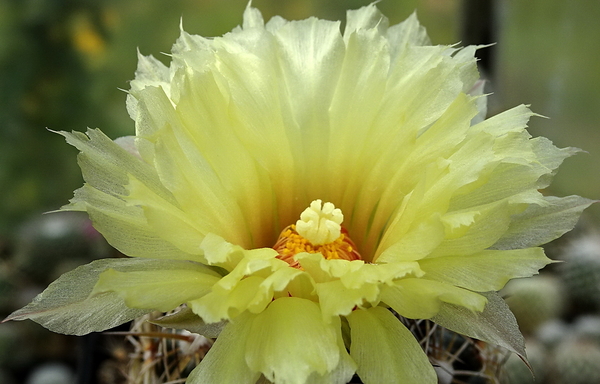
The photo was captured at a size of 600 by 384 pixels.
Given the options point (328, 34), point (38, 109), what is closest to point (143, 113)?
point (328, 34)

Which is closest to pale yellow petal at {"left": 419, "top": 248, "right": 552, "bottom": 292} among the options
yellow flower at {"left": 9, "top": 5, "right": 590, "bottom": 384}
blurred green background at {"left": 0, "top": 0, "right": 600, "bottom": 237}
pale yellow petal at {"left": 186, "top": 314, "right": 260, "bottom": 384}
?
yellow flower at {"left": 9, "top": 5, "right": 590, "bottom": 384}

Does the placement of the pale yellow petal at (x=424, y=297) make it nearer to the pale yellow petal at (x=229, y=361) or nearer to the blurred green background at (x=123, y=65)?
the pale yellow petal at (x=229, y=361)

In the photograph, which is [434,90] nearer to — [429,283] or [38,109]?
[429,283]

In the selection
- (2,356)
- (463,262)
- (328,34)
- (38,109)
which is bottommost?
(2,356)

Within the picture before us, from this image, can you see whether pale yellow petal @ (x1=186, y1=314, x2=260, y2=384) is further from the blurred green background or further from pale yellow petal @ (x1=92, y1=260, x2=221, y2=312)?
the blurred green background

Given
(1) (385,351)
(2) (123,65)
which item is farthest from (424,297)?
(2) (123,65)

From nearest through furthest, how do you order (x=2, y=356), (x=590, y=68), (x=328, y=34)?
(x=328, y=34)
(x=2, y=356)
(x=590, y=68)

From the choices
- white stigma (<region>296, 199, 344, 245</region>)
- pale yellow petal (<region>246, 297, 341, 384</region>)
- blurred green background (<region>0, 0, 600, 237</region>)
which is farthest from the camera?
blurred green background (<region>0, 0, 600, 237</region>)
